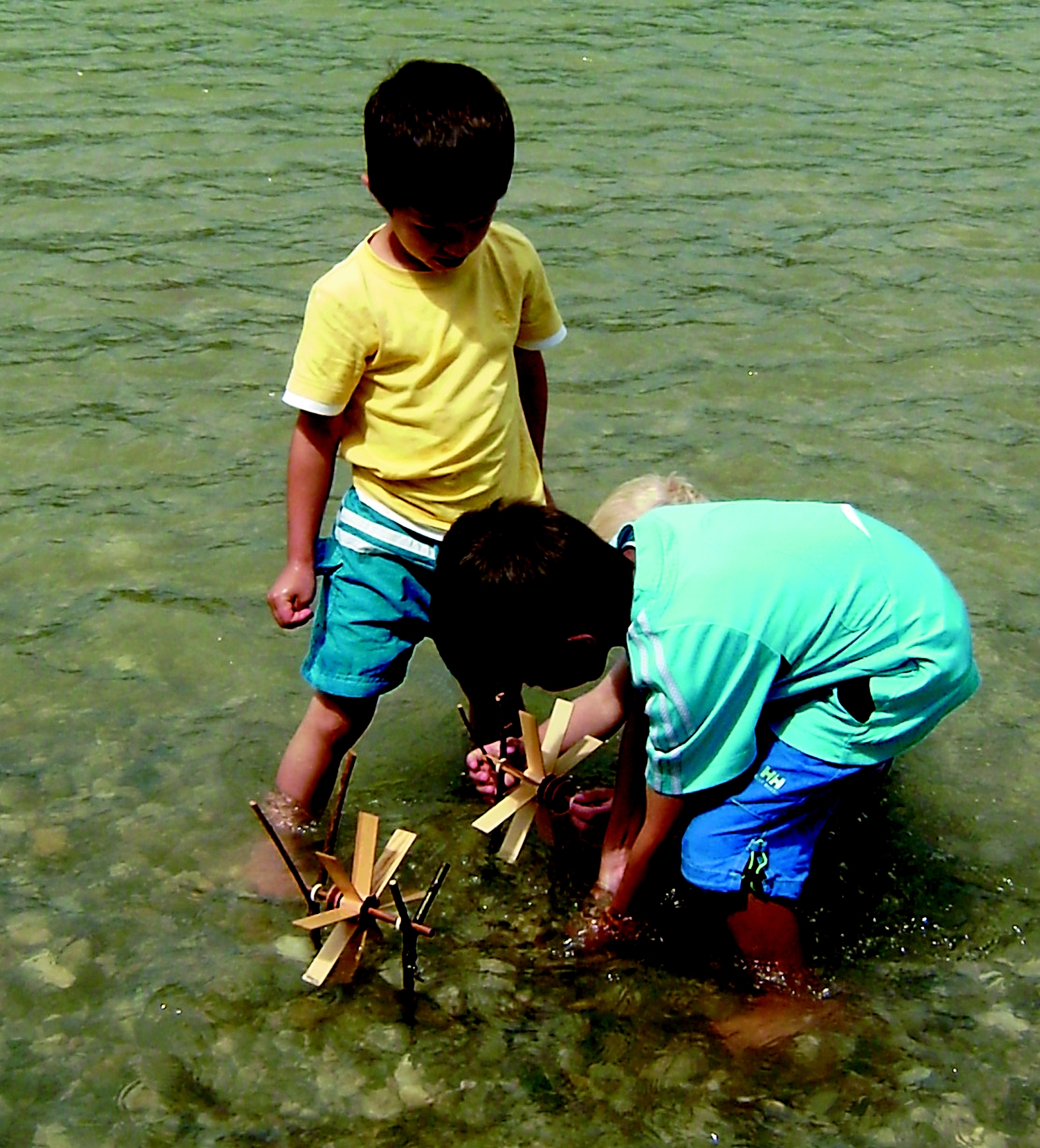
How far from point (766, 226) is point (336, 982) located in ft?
14.9

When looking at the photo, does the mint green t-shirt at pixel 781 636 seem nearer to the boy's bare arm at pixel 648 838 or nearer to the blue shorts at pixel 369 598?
the boy's bare arm at pixel 648 838

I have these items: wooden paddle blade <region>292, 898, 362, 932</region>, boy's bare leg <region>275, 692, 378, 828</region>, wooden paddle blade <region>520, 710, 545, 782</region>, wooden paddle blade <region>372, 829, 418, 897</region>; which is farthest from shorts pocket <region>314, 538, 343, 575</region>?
wooden paddle blade <region>292, 898, 362, 932</region>

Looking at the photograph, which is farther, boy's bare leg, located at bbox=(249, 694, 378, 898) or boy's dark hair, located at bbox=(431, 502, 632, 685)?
boy's bare leg, located at bbox=(249, 694, 378, 898)

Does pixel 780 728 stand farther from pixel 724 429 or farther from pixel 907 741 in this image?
pixel 724 429

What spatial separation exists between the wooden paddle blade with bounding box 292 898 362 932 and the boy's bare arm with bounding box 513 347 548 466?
105 cm

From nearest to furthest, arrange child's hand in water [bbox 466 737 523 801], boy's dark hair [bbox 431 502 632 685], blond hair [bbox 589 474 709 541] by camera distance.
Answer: boy's dark hair [bbox 431 502 632 685]
child's hand in water [bbox 466 737 523 801]
blond hair [bbox 589 474 709 541]

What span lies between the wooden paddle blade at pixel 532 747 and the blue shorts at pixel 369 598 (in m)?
0.30

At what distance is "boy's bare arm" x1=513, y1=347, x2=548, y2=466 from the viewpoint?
3.29m

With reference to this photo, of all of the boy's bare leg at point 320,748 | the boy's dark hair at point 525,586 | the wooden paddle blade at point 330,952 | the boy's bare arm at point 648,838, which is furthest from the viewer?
the boy's bare leg at point 320,748

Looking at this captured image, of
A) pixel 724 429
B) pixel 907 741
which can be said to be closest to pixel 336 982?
pixel 907 741

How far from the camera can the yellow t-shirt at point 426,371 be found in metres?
2.91

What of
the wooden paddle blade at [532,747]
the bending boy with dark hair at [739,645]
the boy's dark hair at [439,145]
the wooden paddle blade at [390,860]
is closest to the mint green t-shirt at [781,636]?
the bending boy with dark hair at [739,645]

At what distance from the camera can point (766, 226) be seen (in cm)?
666

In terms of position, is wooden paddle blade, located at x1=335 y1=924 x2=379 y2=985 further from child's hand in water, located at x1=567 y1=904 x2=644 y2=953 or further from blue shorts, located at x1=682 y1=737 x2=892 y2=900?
blue shorts, located at x1=682 y1=737 x2=892 y2=900
